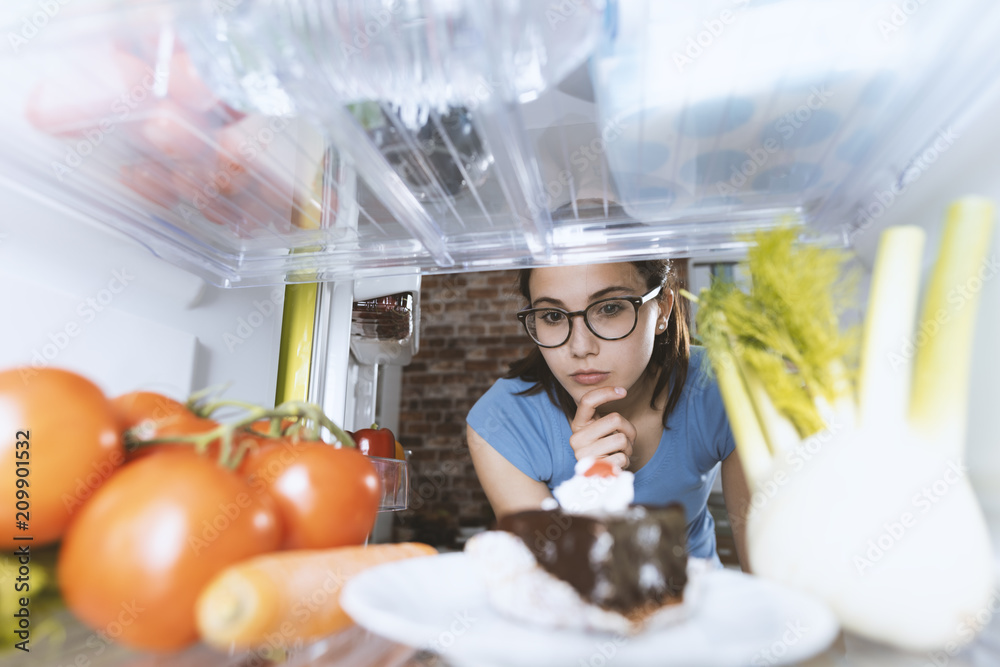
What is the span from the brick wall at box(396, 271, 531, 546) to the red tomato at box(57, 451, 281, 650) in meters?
2.90

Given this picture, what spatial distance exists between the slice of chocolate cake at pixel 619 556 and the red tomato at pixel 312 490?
168 mm

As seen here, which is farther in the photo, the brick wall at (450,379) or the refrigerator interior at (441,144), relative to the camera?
the brick wall at (450,379)

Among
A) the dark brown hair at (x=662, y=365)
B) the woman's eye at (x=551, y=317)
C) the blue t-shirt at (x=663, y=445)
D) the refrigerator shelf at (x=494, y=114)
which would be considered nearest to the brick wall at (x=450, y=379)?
the dark brown hair at (x=662, y=365)

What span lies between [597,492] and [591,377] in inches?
22.7

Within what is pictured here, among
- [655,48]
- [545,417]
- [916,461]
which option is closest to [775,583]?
[916,461]

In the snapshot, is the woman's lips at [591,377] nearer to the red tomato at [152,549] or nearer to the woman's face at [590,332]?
the woman's face at [590,332]

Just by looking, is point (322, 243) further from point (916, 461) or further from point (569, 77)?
point (916, 461)

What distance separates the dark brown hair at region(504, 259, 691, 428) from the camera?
1.25 meters

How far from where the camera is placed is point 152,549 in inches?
13.7

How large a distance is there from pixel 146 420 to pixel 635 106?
0.52m

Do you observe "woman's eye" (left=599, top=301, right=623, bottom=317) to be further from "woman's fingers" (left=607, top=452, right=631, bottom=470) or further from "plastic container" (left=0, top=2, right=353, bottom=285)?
"plastic container" (left=0, top=2, right=353, bottom=285)

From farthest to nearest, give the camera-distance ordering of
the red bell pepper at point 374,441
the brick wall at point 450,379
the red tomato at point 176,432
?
the brick wall at point 450,379 → the red bell pepper at point 374,441 → the red tomato at point 176,432

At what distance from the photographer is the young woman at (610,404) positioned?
109 centimetres

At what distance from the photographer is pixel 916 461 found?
397mm
